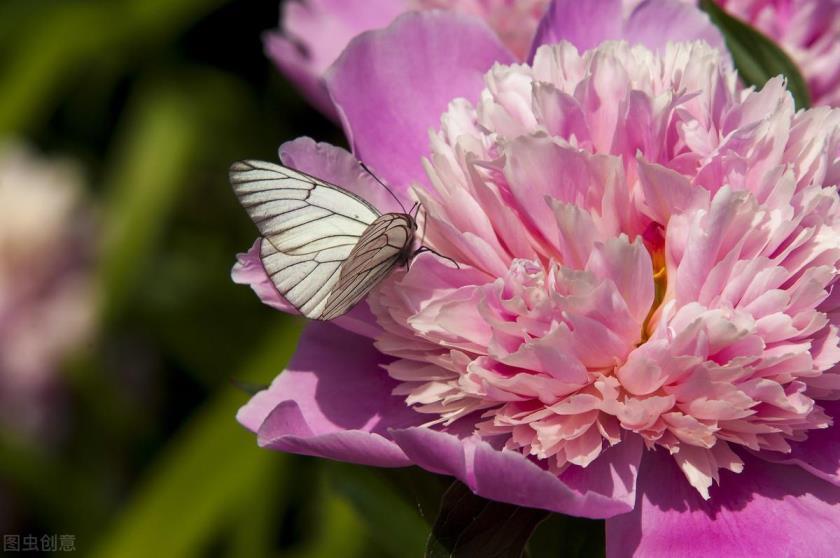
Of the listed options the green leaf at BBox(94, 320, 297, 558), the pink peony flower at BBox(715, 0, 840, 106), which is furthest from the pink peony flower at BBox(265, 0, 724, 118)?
the green leaf at BBox(94, 320, 297, 558)

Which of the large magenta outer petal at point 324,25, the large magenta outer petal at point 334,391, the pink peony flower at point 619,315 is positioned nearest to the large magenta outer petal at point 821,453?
the pink peony flower at point 619,315

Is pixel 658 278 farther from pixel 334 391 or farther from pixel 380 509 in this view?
pixel 380 509

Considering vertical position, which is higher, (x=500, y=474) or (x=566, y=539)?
(x=500, y=474)

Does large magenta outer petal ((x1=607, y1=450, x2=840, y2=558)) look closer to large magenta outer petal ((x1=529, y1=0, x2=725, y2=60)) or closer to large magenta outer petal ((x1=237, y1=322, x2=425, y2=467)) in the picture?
large magenta outer petal ((x1=237, y1=322, x2=425, y2=467))

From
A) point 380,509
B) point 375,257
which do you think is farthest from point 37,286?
point 375,257

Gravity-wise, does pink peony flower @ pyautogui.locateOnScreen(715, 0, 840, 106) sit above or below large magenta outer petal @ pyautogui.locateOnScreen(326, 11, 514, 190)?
below

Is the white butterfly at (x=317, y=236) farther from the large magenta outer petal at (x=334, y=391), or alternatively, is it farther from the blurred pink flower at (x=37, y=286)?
the blurred pink flower at (x=37, y=286)

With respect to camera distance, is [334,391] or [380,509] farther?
[380,509]
